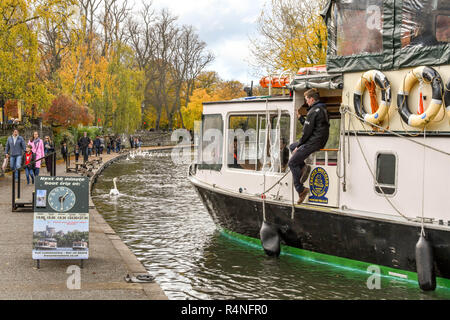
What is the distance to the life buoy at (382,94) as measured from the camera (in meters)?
9.98

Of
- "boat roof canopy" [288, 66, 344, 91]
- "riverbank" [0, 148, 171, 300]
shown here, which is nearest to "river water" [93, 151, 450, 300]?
"riverbank" [0, 148, 171, 300]

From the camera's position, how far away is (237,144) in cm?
1329

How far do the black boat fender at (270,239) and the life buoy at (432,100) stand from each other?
3.50m

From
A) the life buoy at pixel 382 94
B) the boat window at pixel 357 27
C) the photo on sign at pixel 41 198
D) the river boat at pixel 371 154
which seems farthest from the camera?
the boat window at pixel 357 27

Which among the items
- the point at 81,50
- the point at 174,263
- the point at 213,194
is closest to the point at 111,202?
the point at 213,194

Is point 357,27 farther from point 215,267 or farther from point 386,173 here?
point 215,267

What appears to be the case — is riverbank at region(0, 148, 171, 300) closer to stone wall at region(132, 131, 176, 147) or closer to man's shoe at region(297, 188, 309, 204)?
man's shoe at region(297, 188, 309, 204)

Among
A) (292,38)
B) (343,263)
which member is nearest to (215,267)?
(343,263)

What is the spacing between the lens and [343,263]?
10.8 m

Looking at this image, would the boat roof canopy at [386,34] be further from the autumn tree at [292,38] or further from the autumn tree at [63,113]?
the autumn tree at [63,113]

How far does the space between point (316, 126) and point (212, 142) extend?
145 inches

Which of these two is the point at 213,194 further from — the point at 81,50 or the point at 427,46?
the point at 81,50

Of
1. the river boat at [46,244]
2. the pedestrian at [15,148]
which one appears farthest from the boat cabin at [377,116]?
the pedestrian at [15,148]

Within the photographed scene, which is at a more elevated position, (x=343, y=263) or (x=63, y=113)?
(x=63, y=113)
